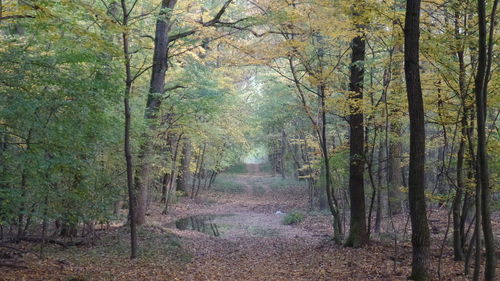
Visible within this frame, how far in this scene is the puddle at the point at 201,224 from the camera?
1617cm

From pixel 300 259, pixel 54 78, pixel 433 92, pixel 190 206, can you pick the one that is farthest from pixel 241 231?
pixel 54 78

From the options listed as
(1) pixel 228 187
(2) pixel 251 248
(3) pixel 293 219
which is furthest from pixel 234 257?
(1) pixel 228 187

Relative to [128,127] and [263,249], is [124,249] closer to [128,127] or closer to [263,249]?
[128,127]

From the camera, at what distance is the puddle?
637 inches

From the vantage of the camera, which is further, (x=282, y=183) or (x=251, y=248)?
(x=282, y=183)

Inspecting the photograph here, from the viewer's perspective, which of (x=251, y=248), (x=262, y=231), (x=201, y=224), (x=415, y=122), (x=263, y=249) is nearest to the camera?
(x=415, y=122)

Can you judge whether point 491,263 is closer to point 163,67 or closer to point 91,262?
point 91,262

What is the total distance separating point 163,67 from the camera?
12469 mm

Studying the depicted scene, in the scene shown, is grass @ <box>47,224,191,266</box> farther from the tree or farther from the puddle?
the tree

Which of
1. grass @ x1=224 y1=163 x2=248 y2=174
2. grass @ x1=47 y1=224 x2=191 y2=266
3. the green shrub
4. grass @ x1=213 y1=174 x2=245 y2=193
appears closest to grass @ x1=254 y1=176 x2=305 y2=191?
grass @ x1=213 y1=174 x2=245 y2=193

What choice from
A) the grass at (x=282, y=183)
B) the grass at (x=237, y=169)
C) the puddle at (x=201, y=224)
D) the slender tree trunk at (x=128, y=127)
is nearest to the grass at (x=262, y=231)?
the puddle at (x=201, y=224)

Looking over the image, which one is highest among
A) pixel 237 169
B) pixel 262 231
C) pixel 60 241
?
pixel 237 169

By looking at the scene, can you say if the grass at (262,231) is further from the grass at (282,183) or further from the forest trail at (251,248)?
the grass at (282,183)

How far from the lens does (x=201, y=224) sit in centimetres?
1814
